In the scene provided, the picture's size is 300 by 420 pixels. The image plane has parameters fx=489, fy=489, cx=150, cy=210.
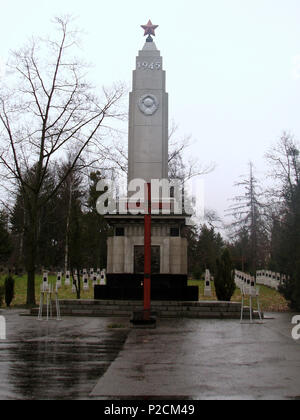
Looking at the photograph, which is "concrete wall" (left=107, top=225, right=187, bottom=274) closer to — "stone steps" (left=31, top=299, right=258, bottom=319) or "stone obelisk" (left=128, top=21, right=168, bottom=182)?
"stone steps" (left=31, top=299, right=258, bottom=319)

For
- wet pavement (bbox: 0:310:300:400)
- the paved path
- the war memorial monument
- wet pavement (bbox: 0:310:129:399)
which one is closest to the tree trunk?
the war memorial monument

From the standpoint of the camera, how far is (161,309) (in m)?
17.2

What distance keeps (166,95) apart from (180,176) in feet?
59.2

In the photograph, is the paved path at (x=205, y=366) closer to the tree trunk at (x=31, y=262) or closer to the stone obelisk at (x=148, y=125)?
the stone obelisk at (x=148, y=125)

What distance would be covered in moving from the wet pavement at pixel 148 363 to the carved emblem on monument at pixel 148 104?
11693mm

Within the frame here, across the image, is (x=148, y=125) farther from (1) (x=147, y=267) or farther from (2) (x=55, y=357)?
(2) (x=55, y=357)

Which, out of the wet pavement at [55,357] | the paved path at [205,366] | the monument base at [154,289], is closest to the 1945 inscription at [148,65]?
the monument base at [154,289]

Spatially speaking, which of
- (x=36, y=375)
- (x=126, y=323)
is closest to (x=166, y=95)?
(x=126, y=323)

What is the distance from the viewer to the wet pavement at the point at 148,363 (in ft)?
19.0

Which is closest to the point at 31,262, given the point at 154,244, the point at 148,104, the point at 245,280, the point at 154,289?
the point at 154,244

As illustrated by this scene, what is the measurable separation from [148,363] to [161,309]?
379 inches

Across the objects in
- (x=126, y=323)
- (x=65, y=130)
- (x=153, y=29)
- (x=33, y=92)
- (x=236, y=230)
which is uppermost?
(x=153, y=29)
